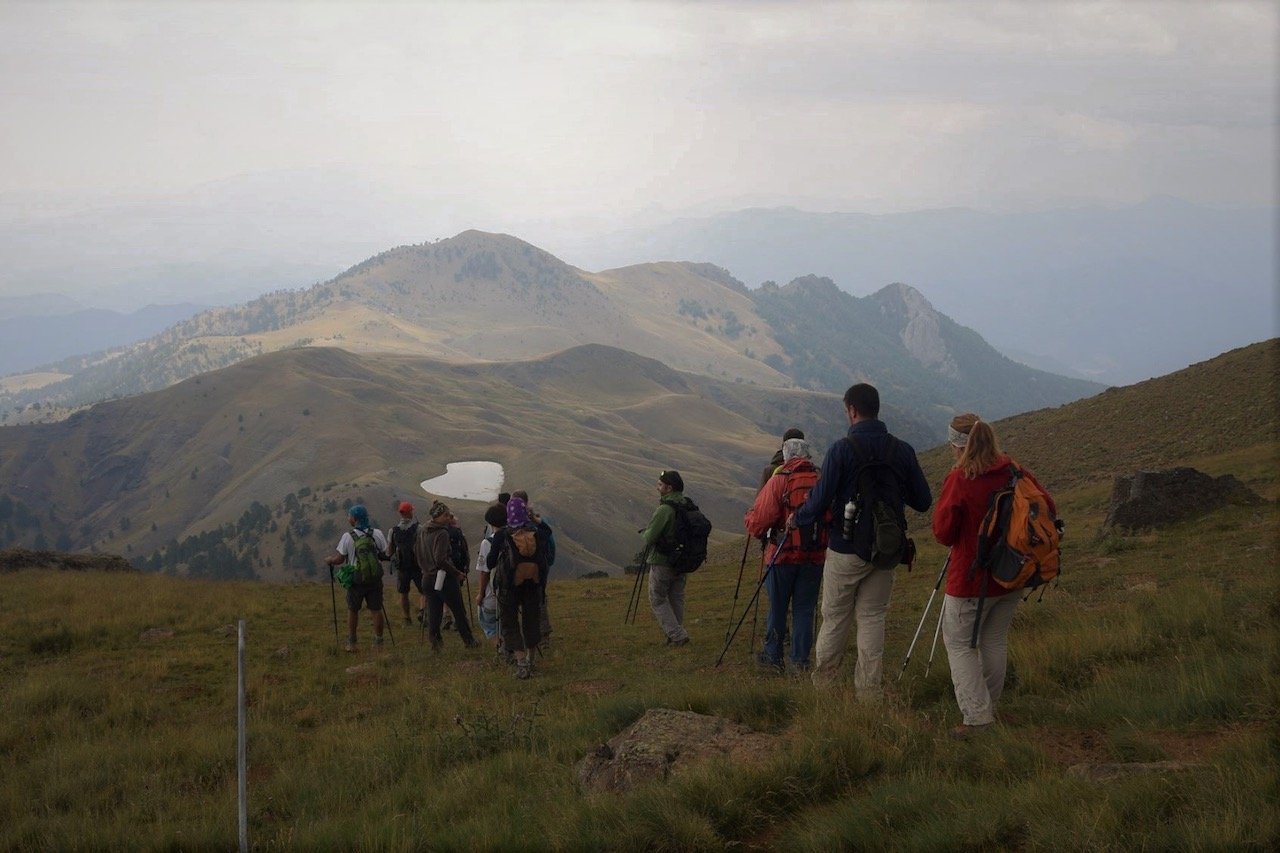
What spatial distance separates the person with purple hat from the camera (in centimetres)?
1207

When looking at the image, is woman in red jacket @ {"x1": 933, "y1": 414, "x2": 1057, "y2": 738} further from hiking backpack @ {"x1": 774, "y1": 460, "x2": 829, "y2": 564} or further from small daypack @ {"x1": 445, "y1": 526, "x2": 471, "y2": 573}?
small daypack @ {"x1": 445, "y1": 526, "x2": 471, "y2": 573}

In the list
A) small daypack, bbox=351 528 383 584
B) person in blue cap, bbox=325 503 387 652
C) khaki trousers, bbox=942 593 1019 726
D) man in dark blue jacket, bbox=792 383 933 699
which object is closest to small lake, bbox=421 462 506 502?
person in blue cap, bbox=325 503 387 652

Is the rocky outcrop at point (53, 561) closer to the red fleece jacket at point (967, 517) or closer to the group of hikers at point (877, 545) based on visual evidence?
the group of hikers at point (877, 545)

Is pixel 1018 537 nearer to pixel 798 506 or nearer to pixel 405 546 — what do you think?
pixel 798 506

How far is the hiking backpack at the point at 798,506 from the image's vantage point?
933cm

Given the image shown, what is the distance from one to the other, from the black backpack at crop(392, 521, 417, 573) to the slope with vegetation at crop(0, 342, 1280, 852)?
1.57 metres

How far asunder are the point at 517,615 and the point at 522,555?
2.88 ft

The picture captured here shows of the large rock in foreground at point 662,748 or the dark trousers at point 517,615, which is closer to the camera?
the large rock in foreground at point 662,748

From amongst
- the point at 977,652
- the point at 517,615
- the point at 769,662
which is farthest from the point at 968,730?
the point at 517,615

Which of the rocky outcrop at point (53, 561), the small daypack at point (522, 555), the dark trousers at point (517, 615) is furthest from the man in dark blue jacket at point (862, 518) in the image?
the rocky outcrop at point (53, 561)

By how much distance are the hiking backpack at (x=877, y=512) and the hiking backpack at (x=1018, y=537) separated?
964 millimetres

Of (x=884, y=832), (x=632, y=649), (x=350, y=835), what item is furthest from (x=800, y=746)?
(x=632, y=649)

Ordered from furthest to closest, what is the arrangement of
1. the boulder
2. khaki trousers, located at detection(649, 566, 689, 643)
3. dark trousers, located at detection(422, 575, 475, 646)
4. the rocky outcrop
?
the rocky outcrop → the boulder → dark trousers, located at detection(422, 575, 475, 646) → khaki trousers, located at detection(649, 566, 689, 643)

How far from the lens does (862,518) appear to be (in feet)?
25.5
